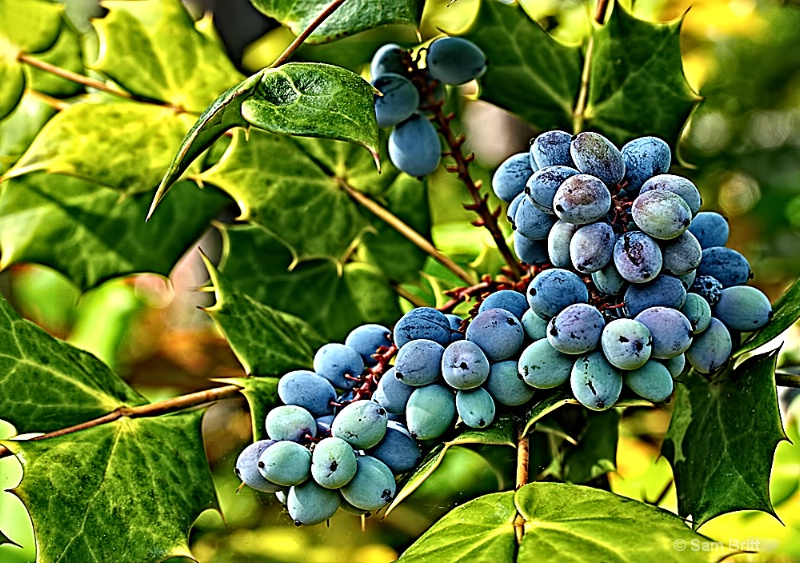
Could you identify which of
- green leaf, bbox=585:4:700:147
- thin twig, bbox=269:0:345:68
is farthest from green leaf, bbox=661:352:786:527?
thin twig, bbox=269:0:345:68

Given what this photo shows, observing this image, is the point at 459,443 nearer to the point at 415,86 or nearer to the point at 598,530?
the point at 598,530

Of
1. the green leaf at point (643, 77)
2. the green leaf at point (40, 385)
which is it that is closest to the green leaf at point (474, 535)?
the green leaf at point (40, 385)

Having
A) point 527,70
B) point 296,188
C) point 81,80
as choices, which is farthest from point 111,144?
point 527,70

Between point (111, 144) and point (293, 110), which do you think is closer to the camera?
point (293, 110)

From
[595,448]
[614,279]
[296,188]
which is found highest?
[614,279]

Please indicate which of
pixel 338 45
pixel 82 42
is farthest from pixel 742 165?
pixel 82 42

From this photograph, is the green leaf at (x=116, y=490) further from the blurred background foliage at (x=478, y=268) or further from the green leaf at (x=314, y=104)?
the green leaf at (x=314, y=104)

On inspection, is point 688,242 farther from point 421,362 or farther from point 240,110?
point 240,110
